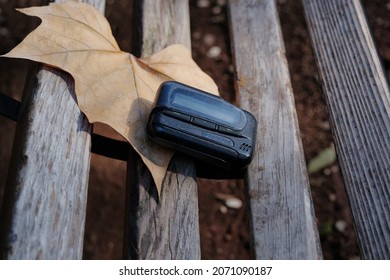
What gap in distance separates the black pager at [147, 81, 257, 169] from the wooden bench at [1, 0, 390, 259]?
0.17 feet

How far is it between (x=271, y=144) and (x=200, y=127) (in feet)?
0.59

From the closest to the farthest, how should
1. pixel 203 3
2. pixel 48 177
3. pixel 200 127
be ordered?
1. pixel 48 177
2. pixel 200 127
3. pixel 203 3

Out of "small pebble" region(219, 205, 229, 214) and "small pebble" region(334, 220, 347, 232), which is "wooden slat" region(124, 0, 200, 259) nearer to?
"small pebble" region(219, 205, 229, 214)

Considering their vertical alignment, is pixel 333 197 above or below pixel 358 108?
below

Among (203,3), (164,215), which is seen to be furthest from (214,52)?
(164,215)

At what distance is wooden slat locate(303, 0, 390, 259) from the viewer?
1010mm

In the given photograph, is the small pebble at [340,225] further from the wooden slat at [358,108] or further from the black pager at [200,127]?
the black pager at [200,127]

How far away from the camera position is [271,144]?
113 cm

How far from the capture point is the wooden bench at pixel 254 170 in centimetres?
93

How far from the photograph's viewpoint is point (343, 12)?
1310mm

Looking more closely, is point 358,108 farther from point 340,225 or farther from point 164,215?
point 340,225

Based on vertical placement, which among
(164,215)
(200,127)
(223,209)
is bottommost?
(223,209)
